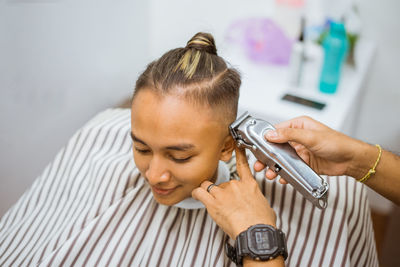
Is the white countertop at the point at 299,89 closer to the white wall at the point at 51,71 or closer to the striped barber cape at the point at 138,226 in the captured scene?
the striped barber cape at the point at 138,226

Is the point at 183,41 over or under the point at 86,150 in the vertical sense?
over

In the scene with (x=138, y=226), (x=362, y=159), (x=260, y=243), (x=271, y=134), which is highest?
(x=271, y=134)

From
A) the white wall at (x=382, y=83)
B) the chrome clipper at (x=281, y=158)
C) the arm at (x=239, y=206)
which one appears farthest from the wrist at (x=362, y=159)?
the white wall at (x=382, y=83)

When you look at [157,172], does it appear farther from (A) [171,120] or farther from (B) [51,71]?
(B) [51,71]

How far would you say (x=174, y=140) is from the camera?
87cm

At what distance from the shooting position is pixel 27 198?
4.15 feet

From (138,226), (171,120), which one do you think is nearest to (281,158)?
(171,120)

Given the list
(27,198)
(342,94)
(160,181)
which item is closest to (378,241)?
(342,94)

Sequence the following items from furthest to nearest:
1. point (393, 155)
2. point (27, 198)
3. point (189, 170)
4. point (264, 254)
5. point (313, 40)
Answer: point (313, 40)
point (27, 198)
point (393, 155)
point (189, 170)
point (264, 254)

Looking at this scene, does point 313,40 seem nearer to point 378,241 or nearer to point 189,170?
point 378,241

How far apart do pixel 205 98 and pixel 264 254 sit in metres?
0.41

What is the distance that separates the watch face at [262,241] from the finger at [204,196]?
0.14 meters

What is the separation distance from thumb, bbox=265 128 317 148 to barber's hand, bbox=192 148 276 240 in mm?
133

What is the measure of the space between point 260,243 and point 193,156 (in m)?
0.27
